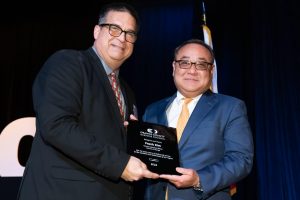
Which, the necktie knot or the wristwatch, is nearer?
the wristwatch

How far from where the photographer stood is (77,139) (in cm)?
177

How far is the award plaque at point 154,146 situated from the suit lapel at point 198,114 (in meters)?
0.12

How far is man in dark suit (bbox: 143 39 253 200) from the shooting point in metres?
2.06

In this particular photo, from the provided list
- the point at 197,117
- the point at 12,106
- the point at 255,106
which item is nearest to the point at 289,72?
the point at 255,106

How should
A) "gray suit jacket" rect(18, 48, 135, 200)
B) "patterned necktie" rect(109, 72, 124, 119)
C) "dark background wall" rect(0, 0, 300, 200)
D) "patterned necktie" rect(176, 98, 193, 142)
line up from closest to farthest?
"gray suit jacket" rect(18, 48, 135, 200) → "patterned necktie" rect(109, 72, 124, 119) → "patterned necktie" rect(176, 98, 193, 142) → "dark background wall" rect(0, 0, 300, 200)

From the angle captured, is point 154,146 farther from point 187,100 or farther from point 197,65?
point 197,65

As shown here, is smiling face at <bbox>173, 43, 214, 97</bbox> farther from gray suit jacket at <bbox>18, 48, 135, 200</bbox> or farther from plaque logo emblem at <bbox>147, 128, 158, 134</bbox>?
gray suit jacket at <bbox>18, 48, 135, 200</bbox>

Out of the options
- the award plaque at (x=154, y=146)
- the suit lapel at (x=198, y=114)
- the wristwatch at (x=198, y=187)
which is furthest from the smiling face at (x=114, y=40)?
the wristwatch at (x=198, y=187)

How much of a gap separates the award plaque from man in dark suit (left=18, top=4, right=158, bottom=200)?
53 mm

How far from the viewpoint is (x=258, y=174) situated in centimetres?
446

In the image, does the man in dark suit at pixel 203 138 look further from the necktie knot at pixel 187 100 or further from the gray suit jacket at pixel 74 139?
the gray suit jacket at pixel 74 139

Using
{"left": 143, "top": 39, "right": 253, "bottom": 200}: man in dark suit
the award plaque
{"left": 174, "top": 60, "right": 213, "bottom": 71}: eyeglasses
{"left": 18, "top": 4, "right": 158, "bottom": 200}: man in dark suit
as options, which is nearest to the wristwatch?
{"left": 143, "top": 39, "right": 253, "bottom": 200}: man in dark suit

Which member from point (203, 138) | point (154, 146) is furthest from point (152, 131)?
point (203, 138)

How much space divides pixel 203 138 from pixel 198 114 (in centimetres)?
18
